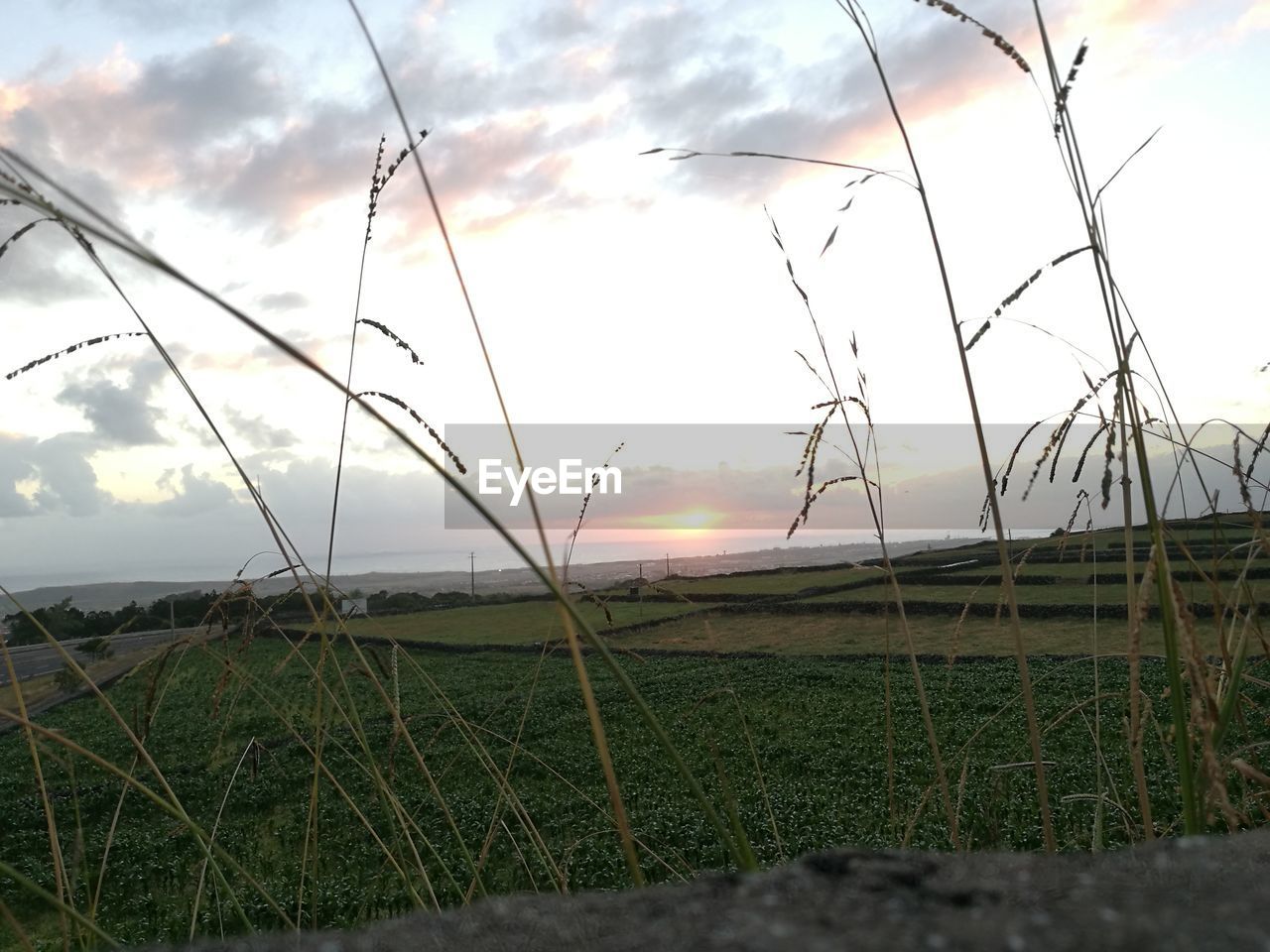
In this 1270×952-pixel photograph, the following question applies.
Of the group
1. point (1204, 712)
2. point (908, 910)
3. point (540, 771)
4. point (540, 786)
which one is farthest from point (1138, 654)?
point (540, 771)

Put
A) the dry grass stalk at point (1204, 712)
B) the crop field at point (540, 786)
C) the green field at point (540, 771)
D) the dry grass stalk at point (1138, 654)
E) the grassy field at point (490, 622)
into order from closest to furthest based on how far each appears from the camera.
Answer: the dry grass stalk at point (1204, 712), the dry grass stalk at point (1138, 654), the green field at point (540, 771), the crop field at point (540, 786), the grassy field at point (490, 622)

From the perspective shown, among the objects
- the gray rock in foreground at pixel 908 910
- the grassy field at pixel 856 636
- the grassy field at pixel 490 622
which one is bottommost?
the grassy field at pixel 856 636

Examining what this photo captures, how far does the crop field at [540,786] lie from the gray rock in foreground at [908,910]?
3.07 ft

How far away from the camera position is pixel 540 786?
7648 millimetres

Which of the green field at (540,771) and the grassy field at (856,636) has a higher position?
the green field at (540,771)

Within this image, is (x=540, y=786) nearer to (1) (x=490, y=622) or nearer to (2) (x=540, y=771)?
(2) (x=540, y=771)

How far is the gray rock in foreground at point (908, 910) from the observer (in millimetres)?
476

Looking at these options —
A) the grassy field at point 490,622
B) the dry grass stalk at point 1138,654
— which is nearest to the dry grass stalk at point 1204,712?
the dry grass stalk at point 1138,654

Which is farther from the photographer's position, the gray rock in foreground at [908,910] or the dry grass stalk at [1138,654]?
the dry grass stalk at [1138,654]

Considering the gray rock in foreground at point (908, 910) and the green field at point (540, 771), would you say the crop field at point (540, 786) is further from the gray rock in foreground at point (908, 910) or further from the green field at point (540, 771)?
the gray rock in foreground at point (908, 910)

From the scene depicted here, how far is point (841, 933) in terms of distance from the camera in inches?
19.3

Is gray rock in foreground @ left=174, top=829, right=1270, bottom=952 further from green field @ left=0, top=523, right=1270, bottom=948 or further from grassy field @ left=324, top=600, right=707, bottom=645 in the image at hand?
grassy field @ left=324, top=600, right=707, bottom=645

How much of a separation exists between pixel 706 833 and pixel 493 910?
572cm

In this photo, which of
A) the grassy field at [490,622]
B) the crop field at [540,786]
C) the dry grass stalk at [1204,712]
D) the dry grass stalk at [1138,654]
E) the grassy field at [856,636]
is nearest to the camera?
the dry grass stalk at [1204,712]
